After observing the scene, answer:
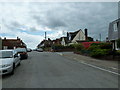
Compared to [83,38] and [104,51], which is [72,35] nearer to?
[83,38]

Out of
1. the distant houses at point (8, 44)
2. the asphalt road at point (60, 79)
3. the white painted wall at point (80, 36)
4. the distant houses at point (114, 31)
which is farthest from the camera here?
the white painted wall at point (80, 36)

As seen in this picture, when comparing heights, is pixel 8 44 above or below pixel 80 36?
below

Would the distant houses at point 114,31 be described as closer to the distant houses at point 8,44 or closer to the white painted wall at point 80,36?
the distant houses at point 8,44

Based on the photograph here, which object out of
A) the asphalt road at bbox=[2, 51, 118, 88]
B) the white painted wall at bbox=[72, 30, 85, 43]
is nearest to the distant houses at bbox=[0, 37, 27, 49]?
the white painted wall at bbox=[72, 30, 85, 43]

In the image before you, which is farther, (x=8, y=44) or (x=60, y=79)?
(x=8, y=44)

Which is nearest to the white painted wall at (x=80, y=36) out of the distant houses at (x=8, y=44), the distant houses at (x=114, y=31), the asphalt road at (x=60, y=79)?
the distant houses at (x=8, y=44)

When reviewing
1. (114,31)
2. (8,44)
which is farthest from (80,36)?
(114,31)

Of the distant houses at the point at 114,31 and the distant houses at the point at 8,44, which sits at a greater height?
the distant houses at the point at 114,31

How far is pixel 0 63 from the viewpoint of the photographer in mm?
8094

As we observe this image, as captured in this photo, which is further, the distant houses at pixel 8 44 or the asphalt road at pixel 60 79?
the distant houses at pixel 8 44

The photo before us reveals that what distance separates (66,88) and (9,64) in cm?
414

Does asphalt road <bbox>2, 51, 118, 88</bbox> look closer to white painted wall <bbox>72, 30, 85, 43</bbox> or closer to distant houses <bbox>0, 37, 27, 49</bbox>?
distant houses <bbox>0, 37, 27, 49</bbox>

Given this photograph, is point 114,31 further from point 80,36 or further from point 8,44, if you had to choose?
point 8,44

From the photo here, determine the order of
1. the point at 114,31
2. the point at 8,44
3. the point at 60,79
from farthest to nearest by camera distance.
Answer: the point at 8,44 < the point at 114,31 < the point at 60,79
